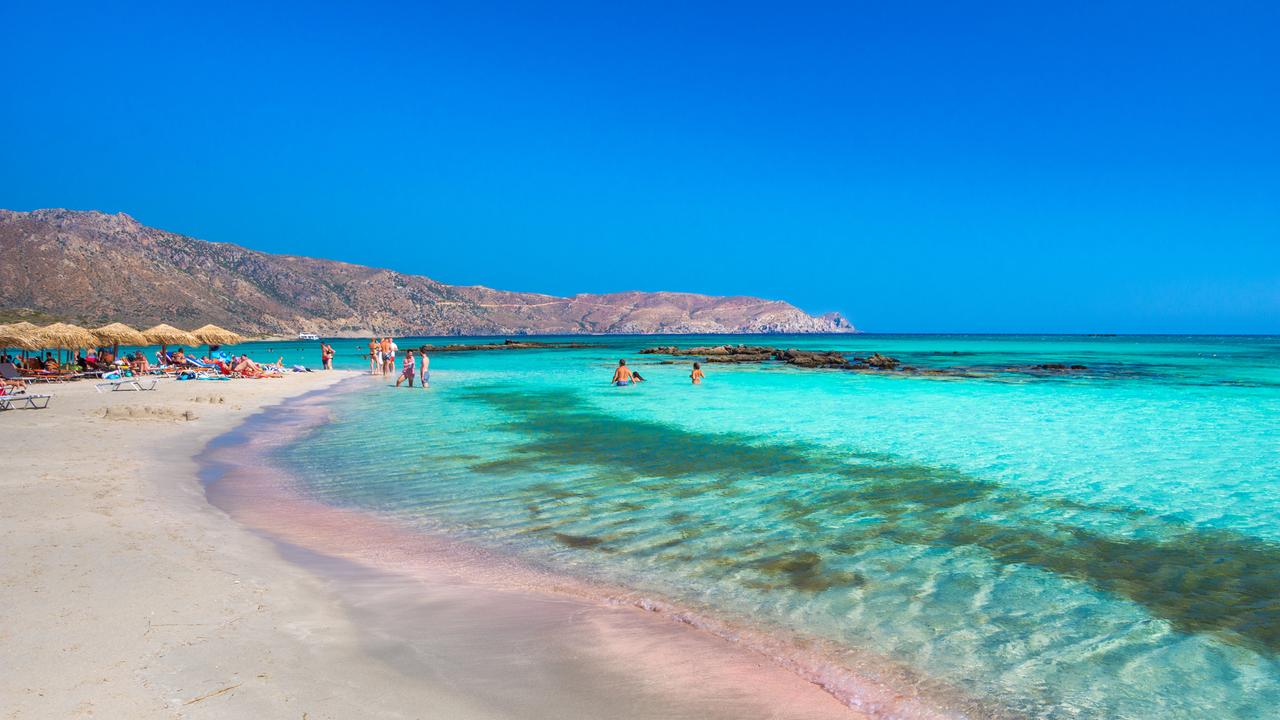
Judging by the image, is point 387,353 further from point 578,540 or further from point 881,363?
point 578,540

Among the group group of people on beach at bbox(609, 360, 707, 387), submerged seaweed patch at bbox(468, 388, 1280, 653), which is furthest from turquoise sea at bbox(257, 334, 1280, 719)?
group of people on beach at bbox(609, 360, 707, 387)

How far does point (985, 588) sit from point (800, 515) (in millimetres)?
2662

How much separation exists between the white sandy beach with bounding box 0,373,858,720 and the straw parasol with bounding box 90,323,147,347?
30392 millimetres

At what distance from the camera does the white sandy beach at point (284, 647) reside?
3.62 meters

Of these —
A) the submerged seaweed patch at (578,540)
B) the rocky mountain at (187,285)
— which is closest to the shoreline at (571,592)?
the submerged seaweed patch at (578,540)

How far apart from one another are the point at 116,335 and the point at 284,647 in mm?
36005

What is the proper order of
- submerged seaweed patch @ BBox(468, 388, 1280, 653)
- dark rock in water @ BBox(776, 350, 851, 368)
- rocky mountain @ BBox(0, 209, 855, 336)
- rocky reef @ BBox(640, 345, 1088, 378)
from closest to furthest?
submerged seaweed patch @ BBox(468, 388, 1280, 653)
rocky reef @ BBox(640, 345, 1088, 378)
dark rock in water @ BBox(776, 350, 851, 368)
rocky mountain @ BBox(0, 209, 855, 336)

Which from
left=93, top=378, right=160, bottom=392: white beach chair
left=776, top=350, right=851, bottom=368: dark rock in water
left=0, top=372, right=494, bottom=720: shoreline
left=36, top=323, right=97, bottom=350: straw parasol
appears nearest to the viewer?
left=0, top=372, right=494, bottom=720: shoreline

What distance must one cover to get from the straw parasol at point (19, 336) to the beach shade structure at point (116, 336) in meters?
2.93

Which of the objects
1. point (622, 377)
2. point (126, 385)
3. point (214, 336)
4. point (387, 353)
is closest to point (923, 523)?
point (622, 377)

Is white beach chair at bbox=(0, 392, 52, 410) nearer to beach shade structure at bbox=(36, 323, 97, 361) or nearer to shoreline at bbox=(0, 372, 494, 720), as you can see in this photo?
shoreline at bbox=(0, 372, 494, 720)

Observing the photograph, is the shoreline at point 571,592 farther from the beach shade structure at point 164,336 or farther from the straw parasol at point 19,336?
the beach shade structure at point 164,336

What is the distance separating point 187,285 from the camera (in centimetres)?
12356

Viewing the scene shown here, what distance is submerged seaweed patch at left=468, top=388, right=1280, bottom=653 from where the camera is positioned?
19.3 feet
